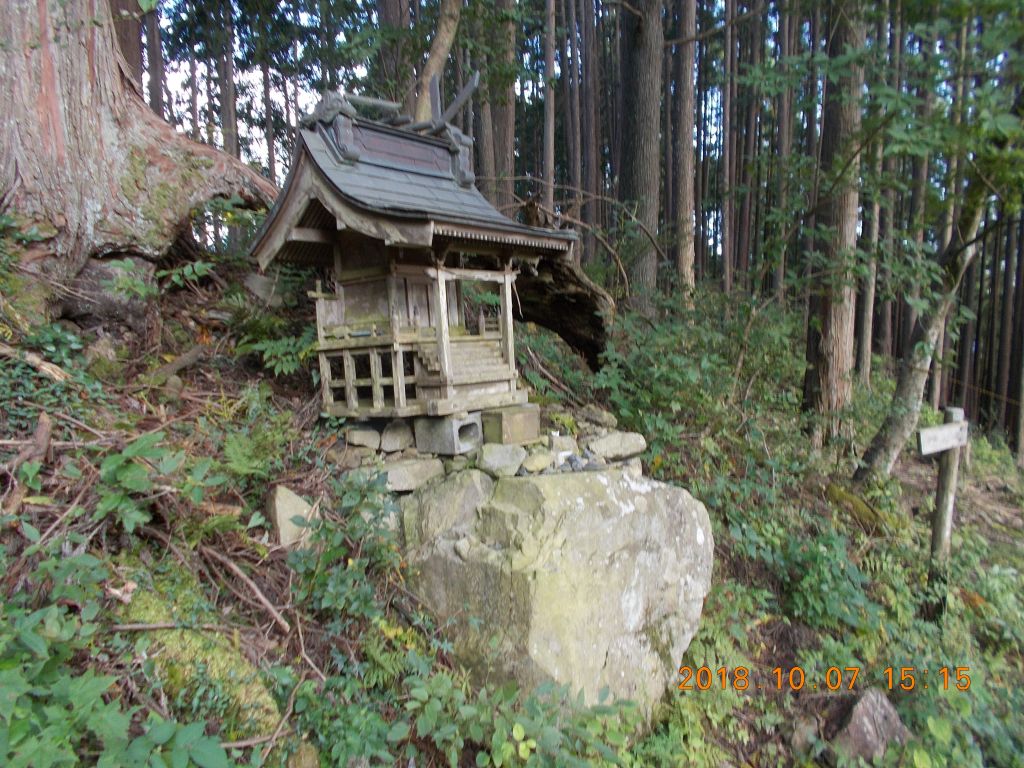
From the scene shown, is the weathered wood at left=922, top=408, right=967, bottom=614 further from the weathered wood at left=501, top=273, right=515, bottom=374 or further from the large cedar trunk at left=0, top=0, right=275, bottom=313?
the large cedar trunk at left=0, top=0, right=275, bottom=313

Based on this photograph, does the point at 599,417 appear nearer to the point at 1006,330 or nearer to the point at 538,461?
the point at 538,461

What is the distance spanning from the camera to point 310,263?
430 centimetres

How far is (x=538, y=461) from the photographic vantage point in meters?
4.03

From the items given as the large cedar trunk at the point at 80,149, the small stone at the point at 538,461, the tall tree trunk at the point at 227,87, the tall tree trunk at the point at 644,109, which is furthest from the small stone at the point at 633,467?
the tall tree trunk at the point at 227,87

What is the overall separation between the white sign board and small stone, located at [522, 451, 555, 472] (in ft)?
10.1

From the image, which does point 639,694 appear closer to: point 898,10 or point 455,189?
point 455,189

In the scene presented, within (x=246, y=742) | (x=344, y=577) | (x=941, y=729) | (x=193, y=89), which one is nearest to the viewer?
(x=246, y=742)

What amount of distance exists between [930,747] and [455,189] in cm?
514

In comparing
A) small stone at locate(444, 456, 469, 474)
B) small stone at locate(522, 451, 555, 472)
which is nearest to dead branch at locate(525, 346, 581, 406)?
small stone at locate(522, 451, 555, 472)

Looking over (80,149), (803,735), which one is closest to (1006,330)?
(803,735)

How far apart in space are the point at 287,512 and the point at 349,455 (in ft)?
2.26

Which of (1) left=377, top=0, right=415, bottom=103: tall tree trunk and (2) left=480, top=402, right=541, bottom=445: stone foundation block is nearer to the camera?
(2) left=480, top=402, right=541, bottom=445: stone foundation block

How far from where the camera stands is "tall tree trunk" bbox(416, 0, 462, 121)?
21.3ft

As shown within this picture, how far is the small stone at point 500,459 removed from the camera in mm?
3854
